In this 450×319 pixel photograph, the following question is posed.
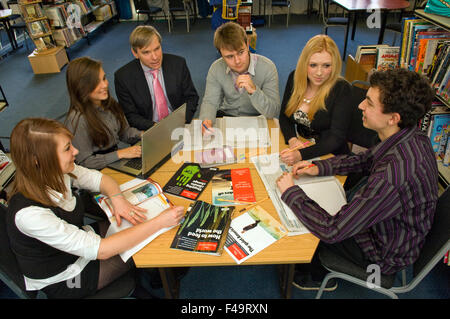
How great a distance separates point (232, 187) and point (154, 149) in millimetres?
444

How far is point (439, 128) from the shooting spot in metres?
1.99

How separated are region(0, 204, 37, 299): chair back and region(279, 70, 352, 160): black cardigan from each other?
4.57 feet

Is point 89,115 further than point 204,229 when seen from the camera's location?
Yes

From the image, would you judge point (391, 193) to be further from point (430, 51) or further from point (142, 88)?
point (142, 88)

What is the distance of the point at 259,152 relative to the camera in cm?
169

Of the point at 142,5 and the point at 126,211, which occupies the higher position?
the point at 142,5

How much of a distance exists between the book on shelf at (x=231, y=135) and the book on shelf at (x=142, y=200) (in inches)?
14.0

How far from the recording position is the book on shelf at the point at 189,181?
1435 mm

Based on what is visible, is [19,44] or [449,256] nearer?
[449,256]

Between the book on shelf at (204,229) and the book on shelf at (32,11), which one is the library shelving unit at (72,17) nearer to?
the book on shelf at (32,11)

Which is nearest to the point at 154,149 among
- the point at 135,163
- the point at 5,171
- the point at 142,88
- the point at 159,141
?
the point at 159,141

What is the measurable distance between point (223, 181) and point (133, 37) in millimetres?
1256

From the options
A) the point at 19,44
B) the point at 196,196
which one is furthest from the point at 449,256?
the point at 19,44
